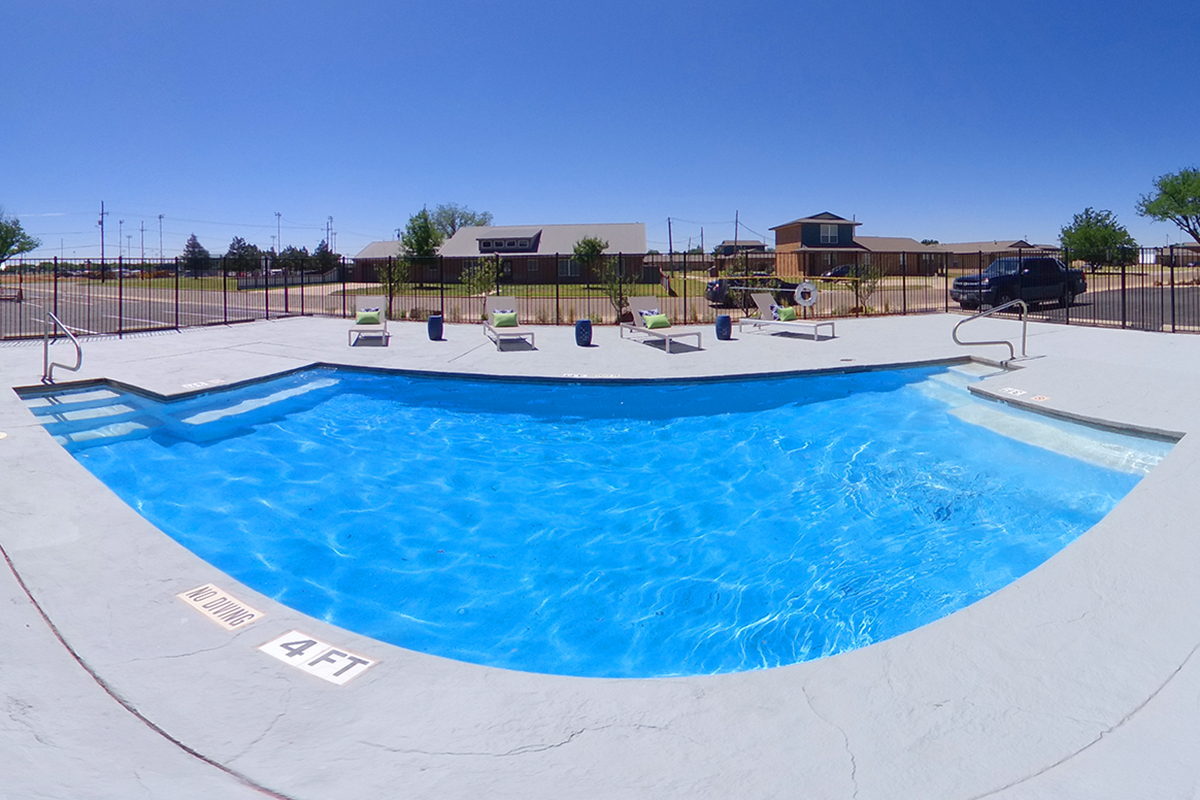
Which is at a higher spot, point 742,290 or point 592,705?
point 742,290

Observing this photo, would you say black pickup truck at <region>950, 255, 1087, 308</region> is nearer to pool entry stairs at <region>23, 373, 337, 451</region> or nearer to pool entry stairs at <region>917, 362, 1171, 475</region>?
pool entry stairs at <region>917, 362, 1171, 475</region>

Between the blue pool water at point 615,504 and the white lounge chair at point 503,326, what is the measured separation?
3.77 m

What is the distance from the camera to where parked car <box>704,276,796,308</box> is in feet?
72.1

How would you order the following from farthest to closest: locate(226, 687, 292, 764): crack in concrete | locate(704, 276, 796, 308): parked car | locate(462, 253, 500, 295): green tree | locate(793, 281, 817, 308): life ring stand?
locate(462, 253, 500, 295): green tree, locate(704, 276, 796, 308): parked car, locate(793, 281, 817, 308): life ring stand, locate(226, 687, 292, 764): crack in concrete

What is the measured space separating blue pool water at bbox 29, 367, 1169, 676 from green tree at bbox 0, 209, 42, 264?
285 ft

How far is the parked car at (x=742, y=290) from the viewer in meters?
22.0

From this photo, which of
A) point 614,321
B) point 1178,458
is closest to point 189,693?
point 1178,458

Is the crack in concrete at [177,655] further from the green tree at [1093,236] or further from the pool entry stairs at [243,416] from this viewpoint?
the green tree at [1093,236]

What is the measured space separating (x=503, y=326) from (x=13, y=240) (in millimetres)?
88045

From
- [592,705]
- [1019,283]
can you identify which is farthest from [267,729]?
[1019,283]

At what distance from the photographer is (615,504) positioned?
785cm

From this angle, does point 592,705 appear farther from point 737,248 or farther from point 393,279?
point 737,248

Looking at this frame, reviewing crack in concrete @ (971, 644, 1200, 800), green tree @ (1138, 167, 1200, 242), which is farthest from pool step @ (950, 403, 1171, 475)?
green tree @ (1138, 167, 1200, 242)

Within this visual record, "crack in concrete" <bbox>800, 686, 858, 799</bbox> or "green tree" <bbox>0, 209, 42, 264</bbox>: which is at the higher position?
"green tree" <bbox>0, 209, 42, 264</bbox>
